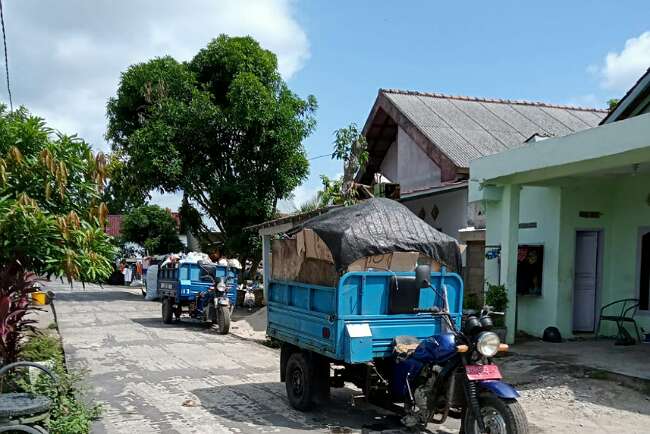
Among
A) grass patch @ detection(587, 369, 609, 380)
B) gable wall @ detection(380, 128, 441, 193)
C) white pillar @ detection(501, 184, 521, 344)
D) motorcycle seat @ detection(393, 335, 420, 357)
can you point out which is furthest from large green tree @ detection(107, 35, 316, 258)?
motorcycle seat @ detection(393, 335, 420, 357)

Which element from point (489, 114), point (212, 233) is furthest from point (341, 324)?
point (212, 233)

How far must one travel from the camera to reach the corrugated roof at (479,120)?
16.2 m

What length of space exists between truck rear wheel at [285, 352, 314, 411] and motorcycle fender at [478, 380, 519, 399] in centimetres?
223

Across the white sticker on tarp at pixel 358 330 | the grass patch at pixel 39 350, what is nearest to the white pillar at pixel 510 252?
the white sticker on tarp at pixel 358 330

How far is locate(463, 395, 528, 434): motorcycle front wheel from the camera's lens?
4957mm

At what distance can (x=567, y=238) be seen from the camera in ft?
37.2

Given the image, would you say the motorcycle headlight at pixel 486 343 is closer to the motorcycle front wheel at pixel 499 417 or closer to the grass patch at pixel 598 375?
the motorcycle front wheel at pixel 499 417

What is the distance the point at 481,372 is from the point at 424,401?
0.67 m

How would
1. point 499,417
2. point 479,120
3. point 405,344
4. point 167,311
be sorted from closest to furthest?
point 499,417, point 405,344, point 167,311, point 479,120

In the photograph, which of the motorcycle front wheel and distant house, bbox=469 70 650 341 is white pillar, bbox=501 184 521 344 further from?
the motorcycle front wheel

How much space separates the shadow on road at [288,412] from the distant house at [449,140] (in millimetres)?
6949

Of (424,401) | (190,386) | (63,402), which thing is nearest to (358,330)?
(424,401)

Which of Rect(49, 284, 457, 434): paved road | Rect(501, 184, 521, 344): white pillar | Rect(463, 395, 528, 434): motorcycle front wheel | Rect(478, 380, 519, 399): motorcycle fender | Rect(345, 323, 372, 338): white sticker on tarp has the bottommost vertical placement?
Rect(49, 284, 457, 434): paved road

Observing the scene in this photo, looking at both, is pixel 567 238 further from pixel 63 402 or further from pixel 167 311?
pixel 167 311
